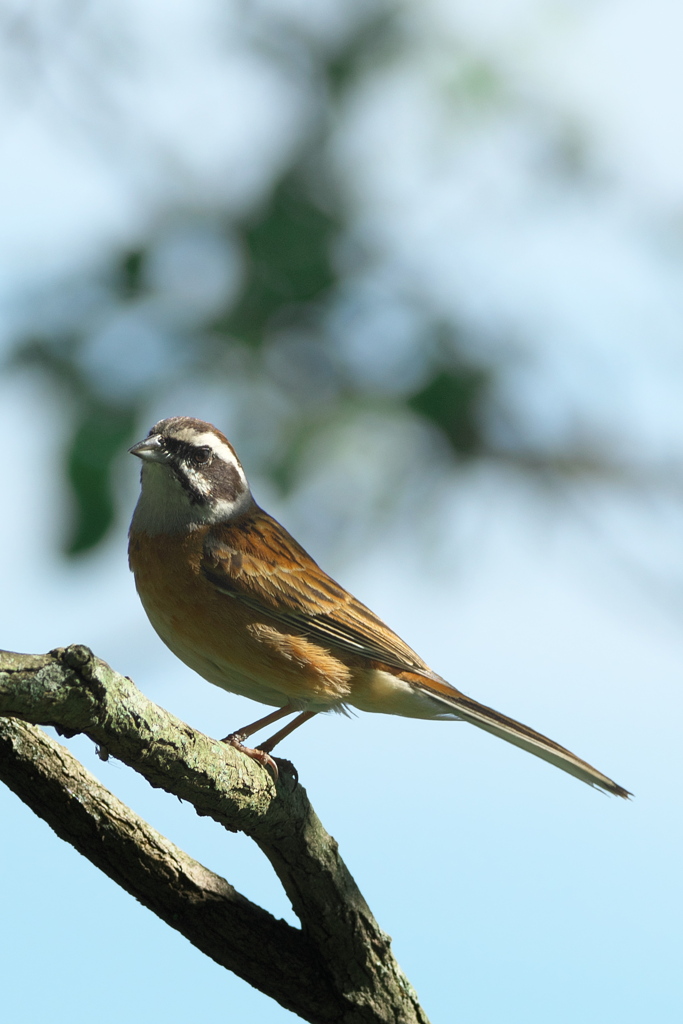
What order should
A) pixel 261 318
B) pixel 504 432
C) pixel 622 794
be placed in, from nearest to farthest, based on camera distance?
pixel 261 318, pixel 504 432, pixel 622 794

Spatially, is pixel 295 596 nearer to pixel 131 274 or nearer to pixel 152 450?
pixel 152 450

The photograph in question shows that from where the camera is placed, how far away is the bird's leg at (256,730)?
4129 mm

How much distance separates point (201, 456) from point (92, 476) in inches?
104

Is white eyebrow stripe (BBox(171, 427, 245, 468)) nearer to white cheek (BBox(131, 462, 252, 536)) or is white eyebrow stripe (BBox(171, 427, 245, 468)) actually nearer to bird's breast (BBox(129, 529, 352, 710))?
white cheek (BBox(131, 462, 252, 536))

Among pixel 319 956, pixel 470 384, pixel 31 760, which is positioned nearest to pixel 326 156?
pixel 470 384

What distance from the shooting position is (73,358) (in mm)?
2650

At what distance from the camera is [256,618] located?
4.65 meters

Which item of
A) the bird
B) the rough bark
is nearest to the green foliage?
the rough bark

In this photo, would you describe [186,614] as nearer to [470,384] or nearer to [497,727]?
[497,727]

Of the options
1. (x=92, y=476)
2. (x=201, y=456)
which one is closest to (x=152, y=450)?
(x=201, y=456)

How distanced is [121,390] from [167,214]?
0.65 metres

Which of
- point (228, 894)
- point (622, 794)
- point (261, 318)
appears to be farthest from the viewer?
point (622, 794)

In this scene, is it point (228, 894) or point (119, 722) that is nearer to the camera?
point (119, 722)

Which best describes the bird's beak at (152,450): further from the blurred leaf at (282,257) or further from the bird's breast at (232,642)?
the blurred leaf at (282,257)
